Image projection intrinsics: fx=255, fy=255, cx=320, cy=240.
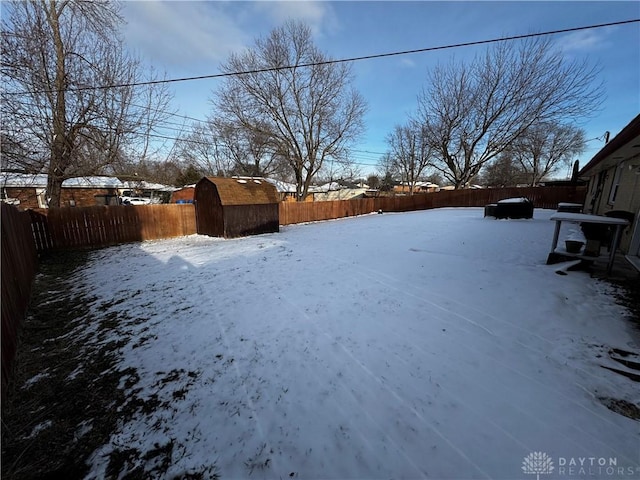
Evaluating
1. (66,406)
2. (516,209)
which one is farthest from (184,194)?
(66,406)

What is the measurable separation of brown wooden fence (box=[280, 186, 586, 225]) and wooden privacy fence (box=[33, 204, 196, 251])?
21.7ft

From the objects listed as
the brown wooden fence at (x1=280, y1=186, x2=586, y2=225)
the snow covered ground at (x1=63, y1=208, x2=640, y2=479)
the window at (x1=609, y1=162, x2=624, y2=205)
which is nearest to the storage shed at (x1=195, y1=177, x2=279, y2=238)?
the brown wooden fence at (x1=280, y1=186, x2=586, y2=225)

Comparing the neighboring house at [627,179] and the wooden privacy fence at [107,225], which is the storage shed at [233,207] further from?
the neighboring house at [627,179]

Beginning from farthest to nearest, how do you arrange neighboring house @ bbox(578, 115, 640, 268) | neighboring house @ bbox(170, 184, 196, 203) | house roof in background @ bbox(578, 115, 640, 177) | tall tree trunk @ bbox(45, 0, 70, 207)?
neighboring house @ bbox(170, 184, 196, 203) < tall tree trunk @ bbox(45, 0, 70, 207) < neighboring house @ bbox(578, 115, 640, 268) < house roof in background @ bbox(578, 115, 640, 177)

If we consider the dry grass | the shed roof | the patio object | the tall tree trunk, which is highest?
the tall tree trunk

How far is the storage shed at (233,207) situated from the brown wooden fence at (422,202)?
4138mm

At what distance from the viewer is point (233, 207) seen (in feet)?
36.7

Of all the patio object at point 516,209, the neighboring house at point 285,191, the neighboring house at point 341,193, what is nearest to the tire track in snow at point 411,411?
the patio object at point 516,209

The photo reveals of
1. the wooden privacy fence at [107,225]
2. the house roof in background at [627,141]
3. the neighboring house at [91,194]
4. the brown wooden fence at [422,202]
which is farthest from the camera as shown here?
the neighboring house at [91,194]

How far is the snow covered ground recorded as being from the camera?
184 cm

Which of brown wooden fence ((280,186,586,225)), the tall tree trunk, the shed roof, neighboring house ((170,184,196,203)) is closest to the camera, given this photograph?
the tall tree trunk

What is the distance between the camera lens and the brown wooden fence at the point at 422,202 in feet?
60.1

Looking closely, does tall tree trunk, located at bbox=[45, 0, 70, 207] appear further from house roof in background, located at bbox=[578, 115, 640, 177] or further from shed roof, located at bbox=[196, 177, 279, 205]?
house roof in background, located at bbox=[578, 115, 640, 177]

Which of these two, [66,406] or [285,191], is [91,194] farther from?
[66,406]
